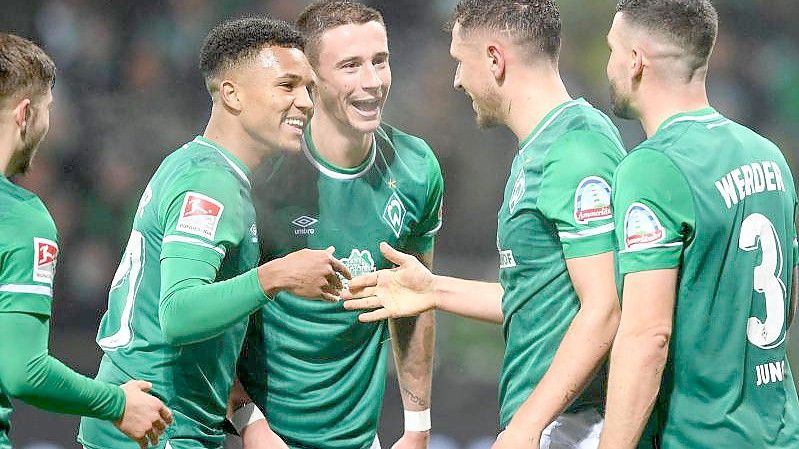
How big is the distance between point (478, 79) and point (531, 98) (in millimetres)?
196

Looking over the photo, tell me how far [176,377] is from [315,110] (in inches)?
41.7

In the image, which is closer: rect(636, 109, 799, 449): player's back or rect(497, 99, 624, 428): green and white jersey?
rect(636, 109, 799, 449): player's back

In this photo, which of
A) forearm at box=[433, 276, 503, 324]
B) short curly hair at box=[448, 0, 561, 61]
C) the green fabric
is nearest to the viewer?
the green fabric

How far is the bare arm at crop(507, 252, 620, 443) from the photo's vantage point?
9.20ft

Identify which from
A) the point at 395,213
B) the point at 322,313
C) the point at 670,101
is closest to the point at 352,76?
the point at 395,213

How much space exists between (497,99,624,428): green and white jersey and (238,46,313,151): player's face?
76 centimetres

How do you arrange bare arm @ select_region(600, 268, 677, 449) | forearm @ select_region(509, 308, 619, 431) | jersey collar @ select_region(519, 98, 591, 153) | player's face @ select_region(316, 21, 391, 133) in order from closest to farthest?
bare arm @ select_region(600, 268, 677, 449), forearm @ select_region(509, 308, 619, 431), jersey collar @ select_region(519, 98, 591, 153), player's face @ select_region(316, 21, 391, 133)

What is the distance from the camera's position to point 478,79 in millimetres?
3277

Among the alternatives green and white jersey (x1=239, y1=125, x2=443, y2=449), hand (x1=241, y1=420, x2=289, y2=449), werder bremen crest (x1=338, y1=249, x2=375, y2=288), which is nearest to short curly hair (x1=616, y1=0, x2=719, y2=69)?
green and white jersey (x1=239, y1=125, x2=443, y2=449)

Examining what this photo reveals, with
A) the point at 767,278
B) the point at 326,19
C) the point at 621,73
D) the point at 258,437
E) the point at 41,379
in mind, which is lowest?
the point at 258,437

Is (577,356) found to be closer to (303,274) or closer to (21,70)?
(303,274)

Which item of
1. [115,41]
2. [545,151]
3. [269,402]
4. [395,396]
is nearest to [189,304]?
[269,402]

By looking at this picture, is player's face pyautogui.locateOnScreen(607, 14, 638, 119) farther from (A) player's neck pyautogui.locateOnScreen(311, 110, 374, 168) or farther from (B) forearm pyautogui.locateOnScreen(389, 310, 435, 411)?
(B) forearm pyautogui.locateOnScreen(389, 310, 435, 411)

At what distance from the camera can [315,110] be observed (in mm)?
3740
